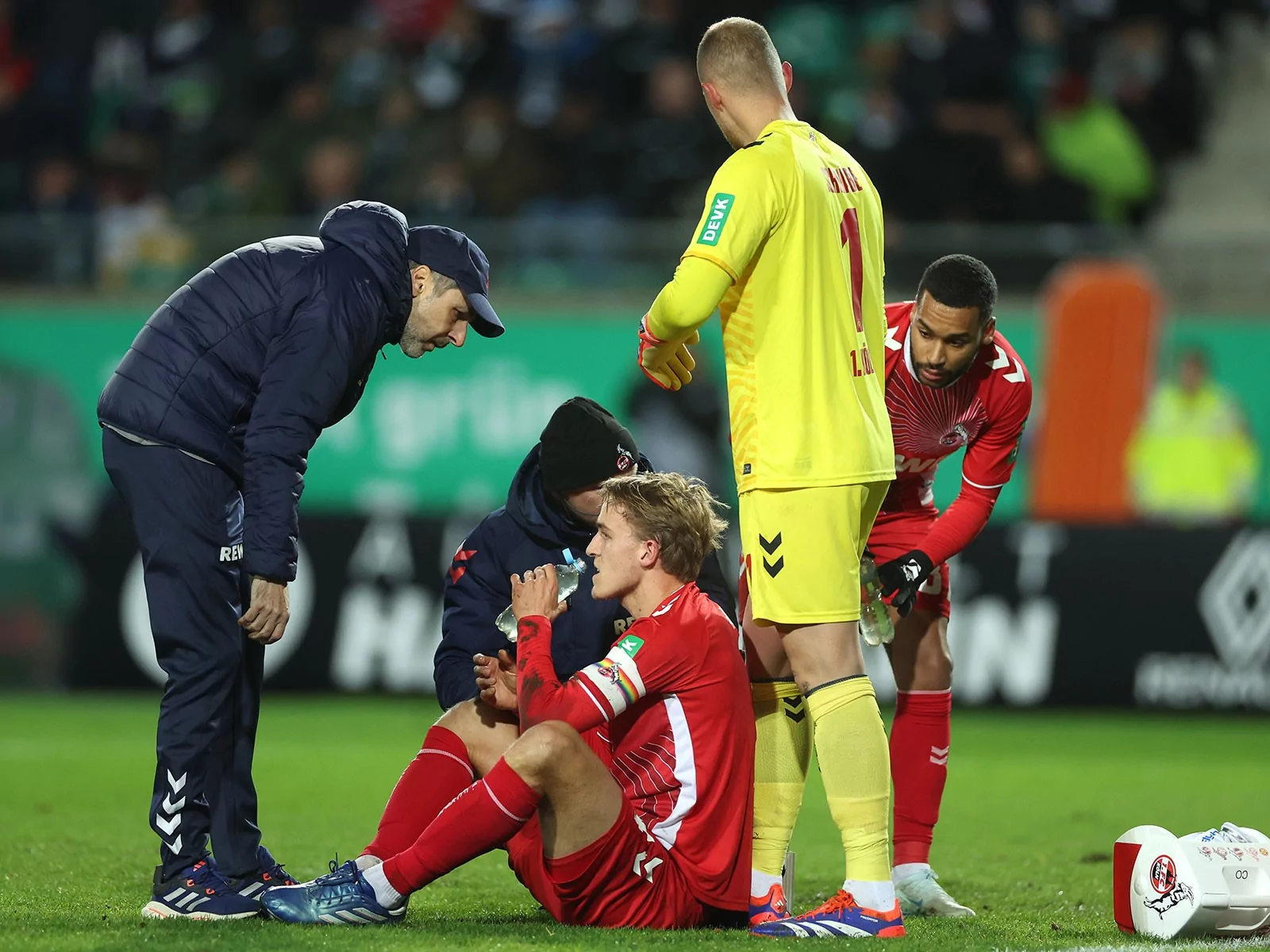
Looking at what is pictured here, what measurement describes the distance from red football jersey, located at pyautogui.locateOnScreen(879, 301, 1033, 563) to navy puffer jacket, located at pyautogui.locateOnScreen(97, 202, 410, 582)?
165cm

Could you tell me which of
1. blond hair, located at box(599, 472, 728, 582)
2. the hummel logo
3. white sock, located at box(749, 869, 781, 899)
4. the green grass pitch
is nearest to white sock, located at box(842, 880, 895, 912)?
the green grass pitch

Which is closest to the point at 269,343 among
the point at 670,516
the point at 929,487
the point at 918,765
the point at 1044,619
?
the point at 670,516

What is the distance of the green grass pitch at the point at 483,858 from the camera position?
4.37 metres

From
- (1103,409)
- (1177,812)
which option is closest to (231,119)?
(1103,409)

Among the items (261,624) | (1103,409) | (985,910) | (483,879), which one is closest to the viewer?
(261,624)

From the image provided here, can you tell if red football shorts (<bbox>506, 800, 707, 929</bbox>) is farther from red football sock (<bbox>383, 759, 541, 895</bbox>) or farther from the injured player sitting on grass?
red football sock (<bbox>383, 759, 541, 895</bbox>)

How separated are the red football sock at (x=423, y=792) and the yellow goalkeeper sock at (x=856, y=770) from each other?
1.03 m

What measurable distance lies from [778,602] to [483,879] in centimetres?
176

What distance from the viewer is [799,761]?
4.84 meters

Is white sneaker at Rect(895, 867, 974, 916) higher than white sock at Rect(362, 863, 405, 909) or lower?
lower

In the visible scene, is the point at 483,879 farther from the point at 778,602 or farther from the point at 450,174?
the point at 450,174

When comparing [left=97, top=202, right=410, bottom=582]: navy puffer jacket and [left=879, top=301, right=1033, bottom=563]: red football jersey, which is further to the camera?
[left=879, top=301, right=1033, bottom=563]: red football jersey

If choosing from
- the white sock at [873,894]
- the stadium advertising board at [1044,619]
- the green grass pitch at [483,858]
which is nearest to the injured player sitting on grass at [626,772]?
the green grass pitch at [483,858]

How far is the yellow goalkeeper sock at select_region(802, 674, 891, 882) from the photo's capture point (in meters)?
4.41
